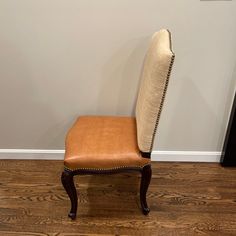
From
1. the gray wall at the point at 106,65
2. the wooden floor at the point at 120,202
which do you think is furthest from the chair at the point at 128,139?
the gray wall at the point at 106,65

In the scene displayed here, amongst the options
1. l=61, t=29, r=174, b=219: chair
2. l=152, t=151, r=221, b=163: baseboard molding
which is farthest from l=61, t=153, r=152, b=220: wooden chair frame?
l=152, t=151, r=221, b=163: baseboard molding

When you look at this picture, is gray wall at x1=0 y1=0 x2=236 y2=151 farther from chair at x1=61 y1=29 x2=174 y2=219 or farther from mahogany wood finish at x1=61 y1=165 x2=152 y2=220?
mahogany wood finish at x1=61 y1=165 x2=152 y2=220

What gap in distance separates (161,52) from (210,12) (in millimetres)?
576

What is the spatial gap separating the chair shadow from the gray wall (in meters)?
0.36

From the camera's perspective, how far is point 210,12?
1.50m

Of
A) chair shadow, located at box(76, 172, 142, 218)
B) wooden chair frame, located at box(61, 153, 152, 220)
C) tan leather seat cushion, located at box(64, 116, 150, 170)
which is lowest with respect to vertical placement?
chair shadow, located at box(76, 172, 142, 218)

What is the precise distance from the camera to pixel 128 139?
4.90 feet

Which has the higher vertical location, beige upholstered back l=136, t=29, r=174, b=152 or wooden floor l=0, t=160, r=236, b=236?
beige upholstered back l=136, t=29, r=174, b=152

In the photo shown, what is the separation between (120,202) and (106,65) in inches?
35.8

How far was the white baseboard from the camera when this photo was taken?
→ 2.03 m

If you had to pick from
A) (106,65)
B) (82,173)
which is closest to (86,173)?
(82,173)

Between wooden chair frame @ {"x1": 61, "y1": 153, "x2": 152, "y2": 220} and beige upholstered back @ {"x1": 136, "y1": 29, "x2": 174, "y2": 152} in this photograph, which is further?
wooden chair frame @ {"x1": 61, "y1": 153, "x2": 152, "y2": 220}

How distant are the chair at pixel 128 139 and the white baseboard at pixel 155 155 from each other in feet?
1.73

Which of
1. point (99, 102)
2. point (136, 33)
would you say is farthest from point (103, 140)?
point (136, 33)
